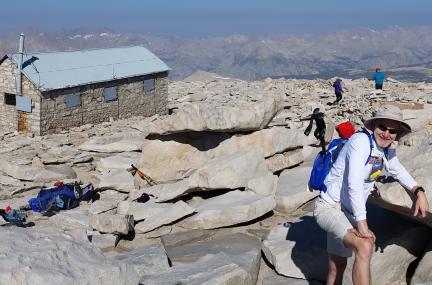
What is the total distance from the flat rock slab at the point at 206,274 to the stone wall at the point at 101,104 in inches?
633

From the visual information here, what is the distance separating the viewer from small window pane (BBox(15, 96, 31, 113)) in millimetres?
22250

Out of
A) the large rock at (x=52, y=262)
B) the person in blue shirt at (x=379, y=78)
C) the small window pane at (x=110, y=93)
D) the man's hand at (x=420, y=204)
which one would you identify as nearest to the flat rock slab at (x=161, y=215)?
the large rock at (x=52, y=262)

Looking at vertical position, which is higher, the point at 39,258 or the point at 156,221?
the point at 39,258

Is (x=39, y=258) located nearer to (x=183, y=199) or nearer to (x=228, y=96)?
(x=183, y=199)

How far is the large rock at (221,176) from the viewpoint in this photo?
36.7ft

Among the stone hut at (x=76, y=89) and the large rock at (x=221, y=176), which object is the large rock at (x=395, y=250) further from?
the stone hut at (x=76, y=89)

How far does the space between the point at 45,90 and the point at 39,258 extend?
17.5 meters

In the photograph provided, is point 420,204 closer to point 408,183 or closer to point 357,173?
point 408,183

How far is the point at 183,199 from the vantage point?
1152 cm

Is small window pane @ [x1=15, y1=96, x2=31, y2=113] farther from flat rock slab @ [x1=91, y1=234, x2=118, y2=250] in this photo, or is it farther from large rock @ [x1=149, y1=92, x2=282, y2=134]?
flat rock slab @ [x1=91, y1=234, x2=118, y2=250]

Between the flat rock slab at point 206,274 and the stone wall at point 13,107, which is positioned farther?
the stone wall at point 13,107

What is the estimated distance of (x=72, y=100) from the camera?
23.3 m

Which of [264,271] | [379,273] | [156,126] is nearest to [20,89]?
[156,126]

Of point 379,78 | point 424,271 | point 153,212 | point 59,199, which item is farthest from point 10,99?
point 424,271
